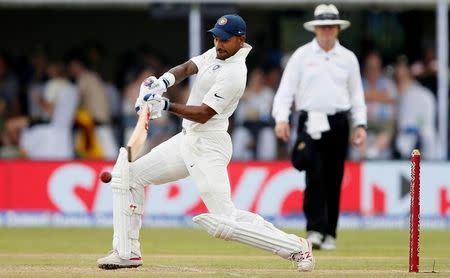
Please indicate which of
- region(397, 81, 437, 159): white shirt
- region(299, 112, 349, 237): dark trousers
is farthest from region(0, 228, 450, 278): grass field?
region(397, 81, 437, 159): white shirt

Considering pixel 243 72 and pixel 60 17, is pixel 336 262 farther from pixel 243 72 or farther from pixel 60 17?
pixel 60 17

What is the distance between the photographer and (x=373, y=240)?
1423cm

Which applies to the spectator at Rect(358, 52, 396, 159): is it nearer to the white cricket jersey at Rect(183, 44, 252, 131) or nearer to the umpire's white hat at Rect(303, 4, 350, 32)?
the umpire's white hat at Rect(303, 4, 350, 32)

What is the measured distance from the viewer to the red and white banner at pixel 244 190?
1669 centimetres

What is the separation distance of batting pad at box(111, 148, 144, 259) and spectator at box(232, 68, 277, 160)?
28.2 feet

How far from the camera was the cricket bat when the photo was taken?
8703 millimetres

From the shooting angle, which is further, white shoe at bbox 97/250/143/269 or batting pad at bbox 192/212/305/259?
white shoe at bbox 97/250/143/269

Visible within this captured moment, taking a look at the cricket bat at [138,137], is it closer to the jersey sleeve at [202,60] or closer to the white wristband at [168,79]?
the white wristband at [168,79]

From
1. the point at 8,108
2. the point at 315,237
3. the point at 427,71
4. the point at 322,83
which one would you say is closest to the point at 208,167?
the point at 315,237

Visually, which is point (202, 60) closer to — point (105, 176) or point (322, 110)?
point (105, 176)

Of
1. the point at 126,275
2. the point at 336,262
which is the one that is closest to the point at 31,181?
the point at 336,262

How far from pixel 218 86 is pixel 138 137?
32.8 inches

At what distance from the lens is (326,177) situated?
1263 centimetres

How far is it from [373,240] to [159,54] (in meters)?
6.79
